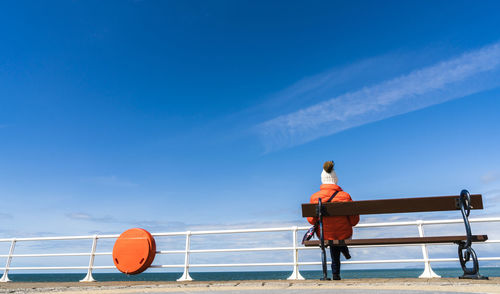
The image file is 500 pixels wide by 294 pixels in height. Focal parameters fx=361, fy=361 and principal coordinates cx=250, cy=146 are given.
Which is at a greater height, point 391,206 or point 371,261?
point 391,206

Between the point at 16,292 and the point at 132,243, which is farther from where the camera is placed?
the point at 132,243

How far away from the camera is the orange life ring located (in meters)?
6.75

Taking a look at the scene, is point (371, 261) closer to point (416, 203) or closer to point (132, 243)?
point (416, 203)

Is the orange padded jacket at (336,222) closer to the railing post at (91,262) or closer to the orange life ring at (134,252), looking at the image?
the orange life ring at (134,252)

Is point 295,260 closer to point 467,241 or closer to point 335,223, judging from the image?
point 335,223

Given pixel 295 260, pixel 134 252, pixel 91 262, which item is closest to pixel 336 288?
pixel 295 260

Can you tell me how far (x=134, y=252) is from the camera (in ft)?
22.4

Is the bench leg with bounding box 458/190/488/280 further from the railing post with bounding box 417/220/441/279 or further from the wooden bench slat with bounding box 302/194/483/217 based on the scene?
the railing post with bounding box 417/220/441/279

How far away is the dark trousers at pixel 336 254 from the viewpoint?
15.6ft

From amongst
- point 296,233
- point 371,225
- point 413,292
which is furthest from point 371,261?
point 413,292

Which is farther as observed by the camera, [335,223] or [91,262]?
[91,262]

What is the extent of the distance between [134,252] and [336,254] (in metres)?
3.92

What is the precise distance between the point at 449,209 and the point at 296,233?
2.52 metres

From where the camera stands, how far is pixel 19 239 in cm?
811
